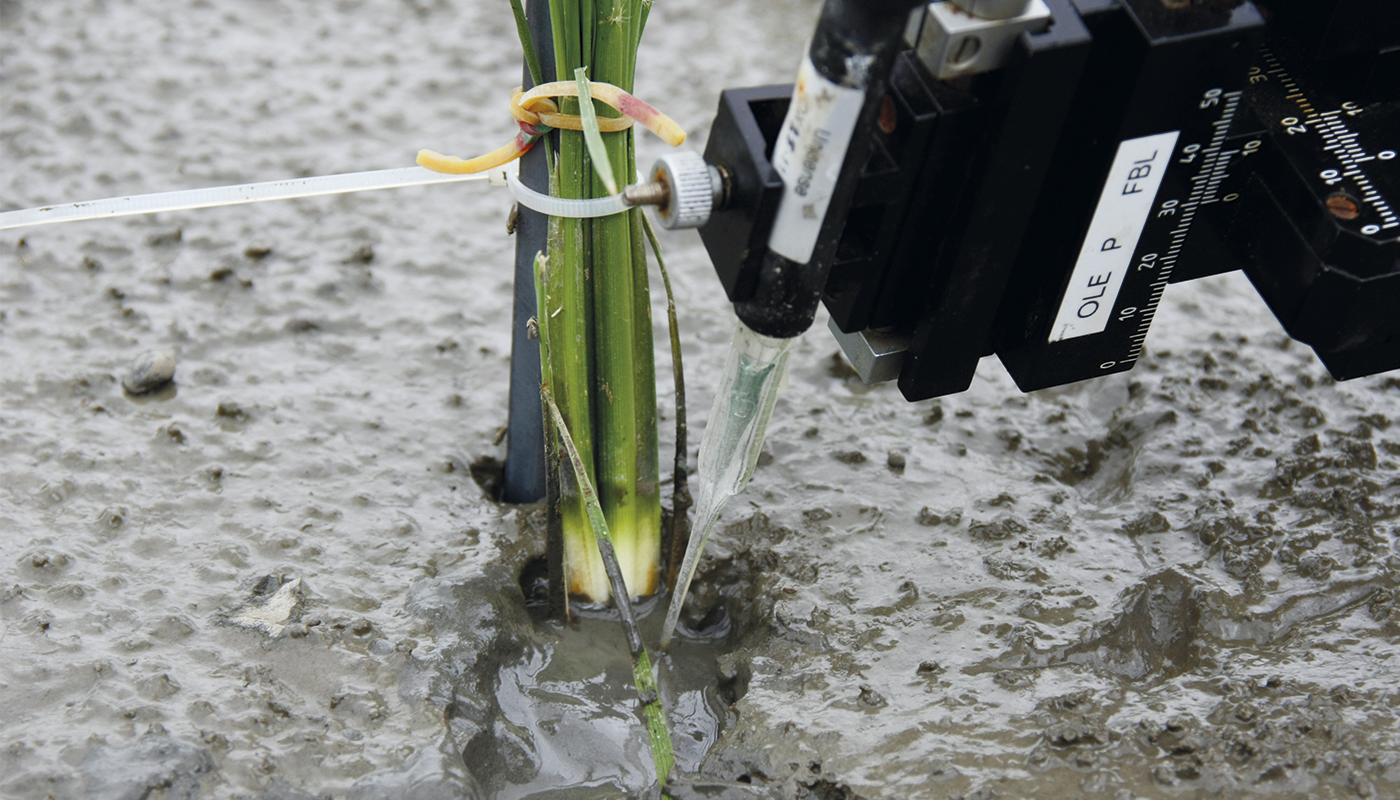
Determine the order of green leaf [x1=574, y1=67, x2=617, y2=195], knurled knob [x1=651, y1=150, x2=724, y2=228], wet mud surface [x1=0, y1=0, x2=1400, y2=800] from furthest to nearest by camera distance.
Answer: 1. wet mud surface [x1=0, y1=0, x2=1400, y2=800]
2. green leaf [x1=574, y1=67, x2=617, y2=195]
3. knurled knob [x1=651, y1=150, x2=724, y2=228]

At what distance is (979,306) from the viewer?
1.73 meters

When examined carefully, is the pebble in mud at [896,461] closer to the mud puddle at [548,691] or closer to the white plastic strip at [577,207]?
the mud puddle at [548,691]

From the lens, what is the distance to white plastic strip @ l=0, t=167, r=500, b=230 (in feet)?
7.47

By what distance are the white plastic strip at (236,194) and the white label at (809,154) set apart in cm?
91

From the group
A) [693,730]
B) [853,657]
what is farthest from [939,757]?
[693,730]

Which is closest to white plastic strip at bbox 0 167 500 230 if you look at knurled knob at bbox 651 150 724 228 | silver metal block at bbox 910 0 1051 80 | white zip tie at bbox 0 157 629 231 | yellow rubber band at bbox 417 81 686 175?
white zip tie at bbox 0 157 629 231

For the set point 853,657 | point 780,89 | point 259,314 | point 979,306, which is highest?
point 780,89

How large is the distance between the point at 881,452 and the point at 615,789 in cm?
100

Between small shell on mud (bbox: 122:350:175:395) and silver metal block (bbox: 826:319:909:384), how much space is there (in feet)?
5.43

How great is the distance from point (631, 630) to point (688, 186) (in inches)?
31.4

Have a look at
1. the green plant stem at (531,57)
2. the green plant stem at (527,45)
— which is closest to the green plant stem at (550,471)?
the green plant stem at (531,57)

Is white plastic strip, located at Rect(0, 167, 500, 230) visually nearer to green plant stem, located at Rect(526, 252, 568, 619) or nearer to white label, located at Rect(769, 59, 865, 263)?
green plant stem, located at Rect(526, 252, 568, 619)

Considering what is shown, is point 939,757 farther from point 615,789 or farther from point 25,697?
point 25,697

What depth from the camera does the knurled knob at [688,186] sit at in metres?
1.54
